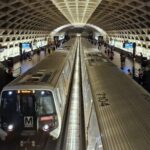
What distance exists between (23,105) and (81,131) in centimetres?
369

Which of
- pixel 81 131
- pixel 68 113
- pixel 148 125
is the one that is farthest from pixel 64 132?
pixel 148 125

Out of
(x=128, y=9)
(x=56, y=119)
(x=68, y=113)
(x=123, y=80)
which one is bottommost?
(x=68, y=113)

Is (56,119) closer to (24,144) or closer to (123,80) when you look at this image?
(24,144)

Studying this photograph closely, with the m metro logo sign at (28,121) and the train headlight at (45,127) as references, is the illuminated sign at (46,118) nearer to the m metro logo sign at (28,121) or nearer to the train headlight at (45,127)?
the train headlight at (45,127)

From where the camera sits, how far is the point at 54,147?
36.6ft

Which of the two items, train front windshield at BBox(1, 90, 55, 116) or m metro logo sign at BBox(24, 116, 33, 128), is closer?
train front windshield at BBox(1, 90, 55, 116)

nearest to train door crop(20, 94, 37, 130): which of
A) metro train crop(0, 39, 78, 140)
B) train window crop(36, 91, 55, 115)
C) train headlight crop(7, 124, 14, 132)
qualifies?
metro train crop(0, 39, 78, 140)

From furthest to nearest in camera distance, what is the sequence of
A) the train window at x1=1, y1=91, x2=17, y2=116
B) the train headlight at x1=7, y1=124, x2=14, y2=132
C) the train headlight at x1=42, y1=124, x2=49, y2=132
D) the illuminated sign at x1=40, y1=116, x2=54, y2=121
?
the train headlight at x1=42, y1=124, x2=49, y2=132 < the illuminated sign at x1=40, y1=116, x2=54, y2=121 < the train headlight at x1=7, y1=124, x2=14, y2=132 < the train window at x1=1, y1=91, x2=17, y2=116

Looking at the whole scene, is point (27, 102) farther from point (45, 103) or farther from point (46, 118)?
point (46, 118)

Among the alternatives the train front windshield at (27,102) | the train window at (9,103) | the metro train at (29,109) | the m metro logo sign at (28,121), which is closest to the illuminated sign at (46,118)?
the metro train at (29,109)

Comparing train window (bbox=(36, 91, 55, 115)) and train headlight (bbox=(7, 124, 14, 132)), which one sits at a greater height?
train window (bbox=(36, 91, 55, 115))

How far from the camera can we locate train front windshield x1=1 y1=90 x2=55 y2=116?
33.9 feet

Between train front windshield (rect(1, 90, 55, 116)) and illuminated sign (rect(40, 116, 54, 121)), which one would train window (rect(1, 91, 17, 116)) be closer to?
train front windshield (rect(1, 90, 55, 116))

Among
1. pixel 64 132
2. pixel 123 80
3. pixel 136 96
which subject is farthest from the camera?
pixel 64 132
